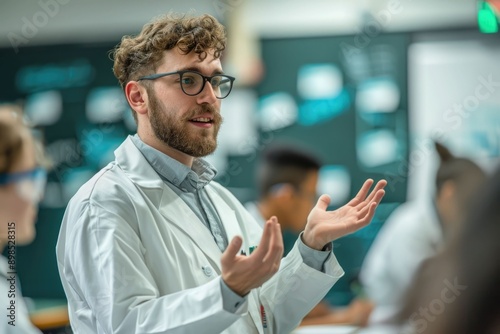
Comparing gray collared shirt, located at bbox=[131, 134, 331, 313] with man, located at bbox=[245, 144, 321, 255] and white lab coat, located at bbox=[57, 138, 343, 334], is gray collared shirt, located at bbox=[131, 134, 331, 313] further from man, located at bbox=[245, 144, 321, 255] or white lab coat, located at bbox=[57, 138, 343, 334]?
man, located at bbox=[245, 144, 321, 255]

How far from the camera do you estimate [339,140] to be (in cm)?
430

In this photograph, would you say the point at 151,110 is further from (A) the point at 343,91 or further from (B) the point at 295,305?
(A) the point at 343,91

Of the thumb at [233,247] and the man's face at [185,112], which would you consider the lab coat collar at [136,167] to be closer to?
the man's face at [185,112]

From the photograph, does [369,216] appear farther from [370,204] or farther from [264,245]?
[264,245]

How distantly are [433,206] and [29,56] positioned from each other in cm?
270

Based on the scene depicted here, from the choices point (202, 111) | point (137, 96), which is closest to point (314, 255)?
point (202, 111)

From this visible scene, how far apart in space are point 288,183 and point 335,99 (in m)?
0.62

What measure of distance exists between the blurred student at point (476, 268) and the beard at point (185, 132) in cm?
133

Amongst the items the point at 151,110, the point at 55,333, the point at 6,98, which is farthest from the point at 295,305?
the point at 6,98

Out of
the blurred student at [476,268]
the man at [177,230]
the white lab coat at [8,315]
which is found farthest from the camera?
the white lab coat at [8,315]

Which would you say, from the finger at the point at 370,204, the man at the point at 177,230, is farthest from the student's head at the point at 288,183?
the finger at the point at 370,204

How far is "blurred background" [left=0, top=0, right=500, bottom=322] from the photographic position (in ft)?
13.9

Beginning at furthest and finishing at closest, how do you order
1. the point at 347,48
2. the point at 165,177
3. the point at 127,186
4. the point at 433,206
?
the point at 347,48
the point at 433,206
the point at 165,177
the point at 127,186

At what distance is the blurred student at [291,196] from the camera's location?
400 centimetres
